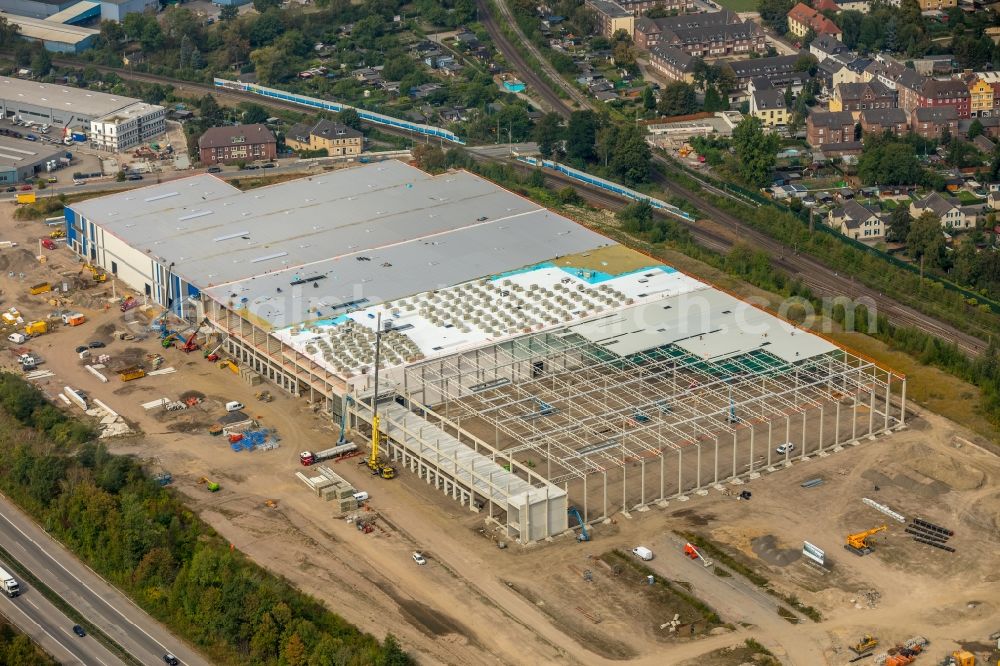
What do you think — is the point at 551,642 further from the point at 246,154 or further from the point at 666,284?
the point at 246,154

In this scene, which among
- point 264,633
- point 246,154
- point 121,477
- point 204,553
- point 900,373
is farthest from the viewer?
point 246,154

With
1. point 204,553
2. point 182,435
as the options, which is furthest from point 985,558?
point 182,435

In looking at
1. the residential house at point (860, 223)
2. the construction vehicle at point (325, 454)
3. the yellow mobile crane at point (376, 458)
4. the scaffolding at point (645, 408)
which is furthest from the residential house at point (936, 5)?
the construction vehicle at point (325, 454)

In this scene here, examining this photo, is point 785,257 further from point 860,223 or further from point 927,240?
point 927,240

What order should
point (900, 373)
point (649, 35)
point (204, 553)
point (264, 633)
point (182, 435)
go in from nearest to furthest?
point (264, 633), point (204, 553), point (182, 435), point (900, 373), point (649, 35)

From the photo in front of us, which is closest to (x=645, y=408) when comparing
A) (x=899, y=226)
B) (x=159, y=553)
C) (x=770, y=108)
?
(x=159, y=553)

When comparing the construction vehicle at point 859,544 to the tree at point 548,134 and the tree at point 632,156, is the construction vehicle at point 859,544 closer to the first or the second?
the tree at point 632,156
